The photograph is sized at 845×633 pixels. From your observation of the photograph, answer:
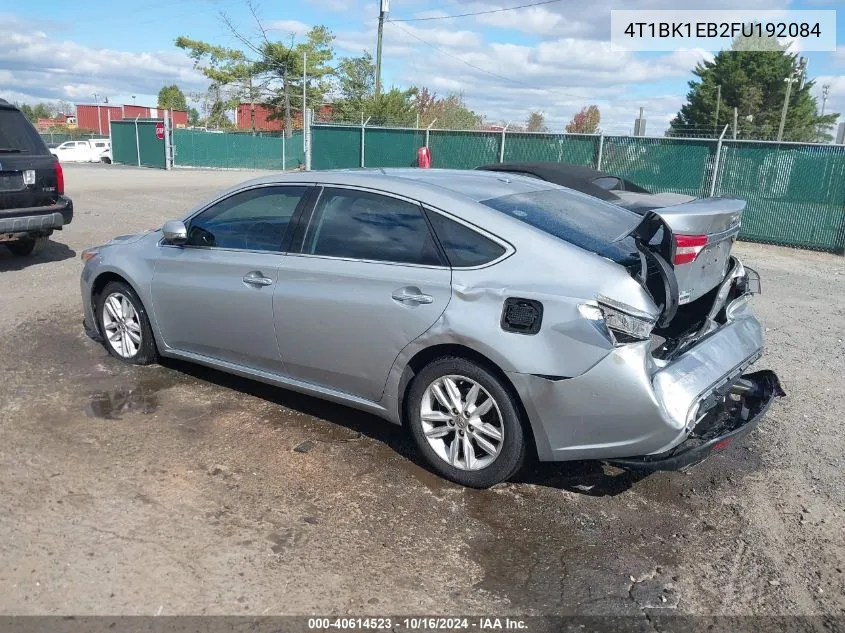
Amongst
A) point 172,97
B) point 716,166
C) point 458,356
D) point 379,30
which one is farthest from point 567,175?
point 172,97

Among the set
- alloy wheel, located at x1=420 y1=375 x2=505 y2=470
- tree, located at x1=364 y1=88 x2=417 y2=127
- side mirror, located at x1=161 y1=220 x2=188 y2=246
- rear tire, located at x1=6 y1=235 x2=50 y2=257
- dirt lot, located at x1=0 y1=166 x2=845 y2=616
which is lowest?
dirt lot, located at x1=0 y1=166 x2=845 y2=616

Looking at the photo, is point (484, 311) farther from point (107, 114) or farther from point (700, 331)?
point (107, 114)

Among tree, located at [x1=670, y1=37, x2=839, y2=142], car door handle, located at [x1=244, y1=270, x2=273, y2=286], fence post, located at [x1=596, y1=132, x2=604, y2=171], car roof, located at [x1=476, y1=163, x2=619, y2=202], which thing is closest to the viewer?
car door handle, located at [x1=244, y1=270, x2=273, y2=286]

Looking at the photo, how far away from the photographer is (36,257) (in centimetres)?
968

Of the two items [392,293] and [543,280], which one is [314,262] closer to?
[392,293]

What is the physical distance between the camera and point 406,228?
397cm

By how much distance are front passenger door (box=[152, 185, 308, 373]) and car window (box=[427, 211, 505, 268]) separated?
1073mm

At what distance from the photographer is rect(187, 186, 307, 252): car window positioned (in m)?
4.51

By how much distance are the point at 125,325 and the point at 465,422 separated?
3080 mm

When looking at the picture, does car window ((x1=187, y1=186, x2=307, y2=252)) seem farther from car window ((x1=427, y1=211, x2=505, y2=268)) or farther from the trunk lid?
the trunk lid

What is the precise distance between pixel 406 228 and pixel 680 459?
1.84m

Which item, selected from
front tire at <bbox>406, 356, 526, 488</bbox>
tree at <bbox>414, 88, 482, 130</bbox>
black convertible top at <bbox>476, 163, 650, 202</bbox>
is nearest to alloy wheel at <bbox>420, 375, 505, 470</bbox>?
front tire at <bbox>406, 356, 526, 488</bbox>

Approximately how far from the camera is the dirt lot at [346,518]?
2926 millimetres

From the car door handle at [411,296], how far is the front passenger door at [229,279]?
0.94 m
